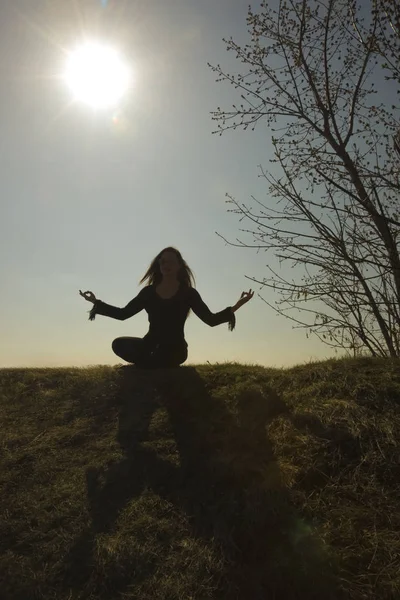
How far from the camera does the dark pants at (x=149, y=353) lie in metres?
8.06

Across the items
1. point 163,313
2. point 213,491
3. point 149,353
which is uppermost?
point 163,313

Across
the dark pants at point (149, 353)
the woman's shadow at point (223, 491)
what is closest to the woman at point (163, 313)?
the dark pants at point (149, 353)

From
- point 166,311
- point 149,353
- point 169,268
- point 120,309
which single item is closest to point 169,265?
point 169,268

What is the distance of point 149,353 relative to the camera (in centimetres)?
810

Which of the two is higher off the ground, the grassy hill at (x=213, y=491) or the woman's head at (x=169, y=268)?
the woman's head at (x=169, y=268)

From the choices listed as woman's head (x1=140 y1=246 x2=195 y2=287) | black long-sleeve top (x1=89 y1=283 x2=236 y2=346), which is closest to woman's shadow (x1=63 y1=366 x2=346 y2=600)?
black long-sleeve top (x1=89 y1=283 x2=236 y2=346)

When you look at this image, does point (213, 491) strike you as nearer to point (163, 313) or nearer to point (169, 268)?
point (163, 313)

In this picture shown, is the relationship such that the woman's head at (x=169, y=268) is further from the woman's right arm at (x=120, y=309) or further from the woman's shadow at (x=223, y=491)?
the woman's shadow at (x=223, y=491)

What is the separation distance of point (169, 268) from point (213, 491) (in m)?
4.65

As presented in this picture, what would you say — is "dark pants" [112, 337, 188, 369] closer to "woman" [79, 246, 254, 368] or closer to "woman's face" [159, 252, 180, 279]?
"woman" [79, 246, 254, 368]

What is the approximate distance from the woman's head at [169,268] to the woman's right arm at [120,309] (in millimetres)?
327

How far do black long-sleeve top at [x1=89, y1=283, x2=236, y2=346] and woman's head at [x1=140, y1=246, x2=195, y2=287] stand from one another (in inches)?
8.6

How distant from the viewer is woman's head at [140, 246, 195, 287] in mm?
8359

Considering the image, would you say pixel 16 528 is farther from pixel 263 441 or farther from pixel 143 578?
pixel 263 441
